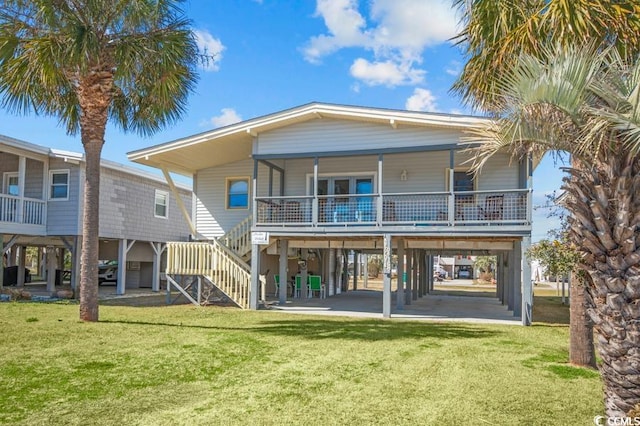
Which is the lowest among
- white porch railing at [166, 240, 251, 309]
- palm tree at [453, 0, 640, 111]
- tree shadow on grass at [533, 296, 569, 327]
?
tree shadow on grass at [533, 296, 569, 327]

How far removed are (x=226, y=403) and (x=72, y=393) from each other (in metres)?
1.75

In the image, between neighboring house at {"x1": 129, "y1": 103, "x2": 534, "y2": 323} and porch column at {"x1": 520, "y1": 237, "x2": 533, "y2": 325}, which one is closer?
porch column at {"x1": 520, "y1": 237, "x2": 533, "y2": 325}

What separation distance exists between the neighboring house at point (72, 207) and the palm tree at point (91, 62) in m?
5.76

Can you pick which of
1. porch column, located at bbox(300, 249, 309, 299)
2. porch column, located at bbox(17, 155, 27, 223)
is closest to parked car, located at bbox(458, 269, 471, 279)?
porch column, located at bbox(300, 249, 309, 299)

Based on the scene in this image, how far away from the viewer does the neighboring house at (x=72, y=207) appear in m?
16.5

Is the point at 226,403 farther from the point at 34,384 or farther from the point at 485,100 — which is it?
the point at 485,100

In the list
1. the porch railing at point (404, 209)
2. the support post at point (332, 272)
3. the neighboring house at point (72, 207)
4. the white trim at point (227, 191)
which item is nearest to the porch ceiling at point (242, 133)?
the white trim at point (227, 191)

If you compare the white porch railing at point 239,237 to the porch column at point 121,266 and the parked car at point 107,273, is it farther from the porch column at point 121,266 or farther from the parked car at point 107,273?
the parked car at point 107,273

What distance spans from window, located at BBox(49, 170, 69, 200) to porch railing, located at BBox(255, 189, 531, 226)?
7.40 m

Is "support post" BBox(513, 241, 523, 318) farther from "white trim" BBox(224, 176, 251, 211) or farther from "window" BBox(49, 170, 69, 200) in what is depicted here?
"window" BBox(49, 170, 69, 200)

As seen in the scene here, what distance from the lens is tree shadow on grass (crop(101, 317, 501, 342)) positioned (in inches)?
388

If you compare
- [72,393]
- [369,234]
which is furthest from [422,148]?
[72,393]

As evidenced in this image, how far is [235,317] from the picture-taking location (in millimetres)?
12398

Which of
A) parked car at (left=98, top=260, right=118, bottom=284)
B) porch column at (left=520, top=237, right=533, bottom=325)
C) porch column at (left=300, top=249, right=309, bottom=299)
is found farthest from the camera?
parked car at (left=98, top=260, right=118, bottom=284)
